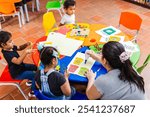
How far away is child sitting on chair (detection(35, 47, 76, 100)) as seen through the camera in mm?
2318

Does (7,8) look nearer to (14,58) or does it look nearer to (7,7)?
(7,7)

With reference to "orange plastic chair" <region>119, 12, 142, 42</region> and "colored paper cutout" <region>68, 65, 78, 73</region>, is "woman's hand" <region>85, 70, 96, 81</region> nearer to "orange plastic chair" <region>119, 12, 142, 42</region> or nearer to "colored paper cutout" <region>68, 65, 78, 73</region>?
"colored paper cutout" <region>68, 65, 78, 73</region>

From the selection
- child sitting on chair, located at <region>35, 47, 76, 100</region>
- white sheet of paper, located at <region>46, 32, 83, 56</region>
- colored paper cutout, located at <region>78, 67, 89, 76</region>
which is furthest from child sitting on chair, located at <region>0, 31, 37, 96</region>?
colored paper cutout, located at <region>78, 67, 89, 76</region>

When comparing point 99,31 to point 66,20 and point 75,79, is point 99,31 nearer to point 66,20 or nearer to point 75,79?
point 66,20

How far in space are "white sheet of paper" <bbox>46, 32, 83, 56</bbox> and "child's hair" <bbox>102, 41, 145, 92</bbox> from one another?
0.72 metres

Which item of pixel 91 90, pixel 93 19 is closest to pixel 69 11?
pixel 93 19

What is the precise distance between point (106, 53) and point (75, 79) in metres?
0.48

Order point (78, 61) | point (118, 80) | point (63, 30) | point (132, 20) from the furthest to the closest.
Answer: point (132, 20) < point (63, 30) < point (78, 61) < point (118, 80)

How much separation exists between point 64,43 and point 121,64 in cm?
104

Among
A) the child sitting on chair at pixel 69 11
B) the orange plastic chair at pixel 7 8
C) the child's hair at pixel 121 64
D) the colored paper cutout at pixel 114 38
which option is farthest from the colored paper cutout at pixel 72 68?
the orange plastic chair at pixel 7 8

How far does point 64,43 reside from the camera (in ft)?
9.97

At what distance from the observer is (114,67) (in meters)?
2.24

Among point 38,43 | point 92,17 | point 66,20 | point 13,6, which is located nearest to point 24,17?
point 13,6

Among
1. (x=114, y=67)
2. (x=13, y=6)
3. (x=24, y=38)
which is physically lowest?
(x=24, y=38)
